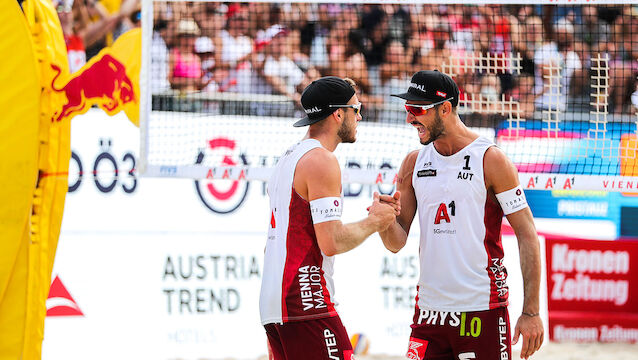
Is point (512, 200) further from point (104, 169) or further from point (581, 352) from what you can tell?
point (581, 352)

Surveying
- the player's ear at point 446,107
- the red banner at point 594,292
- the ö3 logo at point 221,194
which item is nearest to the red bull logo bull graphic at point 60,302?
the ö3 logo at point 221,194

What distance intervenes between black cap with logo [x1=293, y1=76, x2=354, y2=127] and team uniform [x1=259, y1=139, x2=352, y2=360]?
171 mm

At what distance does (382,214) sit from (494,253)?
58 cm

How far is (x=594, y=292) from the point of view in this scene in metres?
7.35

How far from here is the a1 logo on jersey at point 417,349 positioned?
3754 millimetres

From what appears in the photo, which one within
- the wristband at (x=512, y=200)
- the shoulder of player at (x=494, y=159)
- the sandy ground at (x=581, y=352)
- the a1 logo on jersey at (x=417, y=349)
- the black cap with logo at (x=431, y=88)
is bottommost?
the sandy ground at (x=581, y=352)

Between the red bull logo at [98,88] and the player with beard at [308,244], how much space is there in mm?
1775

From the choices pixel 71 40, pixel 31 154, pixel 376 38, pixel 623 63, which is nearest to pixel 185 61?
pixel 71 40

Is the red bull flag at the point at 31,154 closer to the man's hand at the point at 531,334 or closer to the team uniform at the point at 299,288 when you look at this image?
the team uniform at the point at 299,288

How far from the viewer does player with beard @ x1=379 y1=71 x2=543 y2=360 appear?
366cm

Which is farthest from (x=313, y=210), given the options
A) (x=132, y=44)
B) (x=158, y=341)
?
(x=158, y=341)

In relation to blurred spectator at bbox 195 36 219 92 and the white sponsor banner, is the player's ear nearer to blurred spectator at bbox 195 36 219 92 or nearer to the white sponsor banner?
blurred spectator at bbox 195 36 219 92

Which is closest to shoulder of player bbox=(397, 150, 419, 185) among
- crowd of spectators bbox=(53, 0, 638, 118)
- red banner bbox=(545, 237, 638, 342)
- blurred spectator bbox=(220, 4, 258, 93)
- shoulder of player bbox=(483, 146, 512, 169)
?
shoulder of player bbox=(483, 146, 512, 169)

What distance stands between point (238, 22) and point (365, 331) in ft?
9.06
